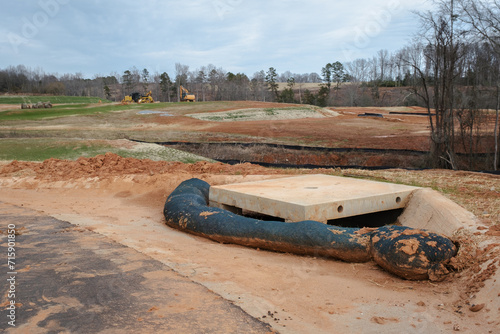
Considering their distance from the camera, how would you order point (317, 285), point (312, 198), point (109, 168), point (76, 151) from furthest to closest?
point (76, 151) < point (109, 168) < point (312, 198) < point (317, 285)

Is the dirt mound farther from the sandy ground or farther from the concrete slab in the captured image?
the sandy ground

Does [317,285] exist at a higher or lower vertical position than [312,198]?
lower

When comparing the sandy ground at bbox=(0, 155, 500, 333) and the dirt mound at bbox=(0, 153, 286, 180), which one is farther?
the dirt mound at bbox=(0, 153, 286, 180)

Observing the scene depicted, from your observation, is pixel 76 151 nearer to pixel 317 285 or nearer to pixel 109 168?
pixel 109 168

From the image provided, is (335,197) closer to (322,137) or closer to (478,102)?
(478,102)

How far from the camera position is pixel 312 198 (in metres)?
7.38

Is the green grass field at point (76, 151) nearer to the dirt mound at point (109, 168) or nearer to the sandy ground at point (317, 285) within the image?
the dirt mound at point (109, 168)

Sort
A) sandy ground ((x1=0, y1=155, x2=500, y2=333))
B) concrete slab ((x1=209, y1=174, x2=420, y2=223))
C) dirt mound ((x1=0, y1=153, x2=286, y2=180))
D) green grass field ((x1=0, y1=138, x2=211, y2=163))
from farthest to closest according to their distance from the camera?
green grass field ((x1=0, y1=138, x2=211, y2=163)), dirt mound ((x1=0, y1=153, x2=286, y2=180)), concrete slab ((x1=209, y1=174, x2=420, y2=223)), sandy ground ((x1=0, y1=155, x2=500, y2=333))

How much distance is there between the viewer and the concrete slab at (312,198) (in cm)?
697

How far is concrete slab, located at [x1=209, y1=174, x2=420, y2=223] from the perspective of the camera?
6969 mm

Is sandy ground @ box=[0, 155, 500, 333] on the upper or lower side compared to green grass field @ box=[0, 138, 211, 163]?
lower

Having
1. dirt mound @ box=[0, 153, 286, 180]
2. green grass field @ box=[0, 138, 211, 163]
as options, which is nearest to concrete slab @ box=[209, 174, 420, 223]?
dirt mound @ box=[0, 153, 286, 180]

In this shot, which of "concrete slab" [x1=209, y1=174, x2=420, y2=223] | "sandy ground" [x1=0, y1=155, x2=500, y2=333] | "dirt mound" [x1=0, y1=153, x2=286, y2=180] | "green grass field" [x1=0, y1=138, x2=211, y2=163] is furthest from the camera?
"green grass field" [x1=0, y1=138, x2=211, y2=163]

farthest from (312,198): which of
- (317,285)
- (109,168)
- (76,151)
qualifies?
(76,151)
